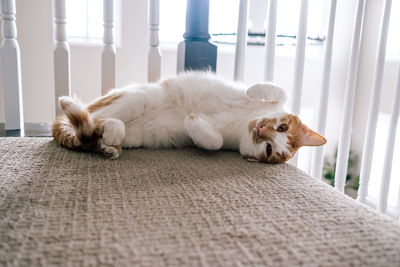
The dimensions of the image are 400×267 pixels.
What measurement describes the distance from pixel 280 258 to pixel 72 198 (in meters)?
0.40

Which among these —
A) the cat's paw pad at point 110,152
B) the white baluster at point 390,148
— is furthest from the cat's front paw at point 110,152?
the white baluster at point 390,148

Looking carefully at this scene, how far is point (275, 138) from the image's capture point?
1013mm

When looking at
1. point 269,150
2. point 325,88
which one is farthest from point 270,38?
point 269,150

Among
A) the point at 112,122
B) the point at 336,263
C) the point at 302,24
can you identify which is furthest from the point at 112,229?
the point at 302,24

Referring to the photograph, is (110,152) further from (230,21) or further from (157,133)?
(230,21)

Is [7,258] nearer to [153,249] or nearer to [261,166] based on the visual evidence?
[153,249]

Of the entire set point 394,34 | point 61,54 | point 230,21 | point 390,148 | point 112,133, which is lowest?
point 390,148

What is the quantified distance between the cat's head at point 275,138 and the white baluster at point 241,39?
0.38 metres

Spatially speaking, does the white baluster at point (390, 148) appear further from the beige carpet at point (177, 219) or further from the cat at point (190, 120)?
the beige carpet at point (177, 219)

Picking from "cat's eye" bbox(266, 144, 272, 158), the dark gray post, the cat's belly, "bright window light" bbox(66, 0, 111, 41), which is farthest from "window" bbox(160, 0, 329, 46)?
"cat's eye" bbox(266, 144, 272, 158)

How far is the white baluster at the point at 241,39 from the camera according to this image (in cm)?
131

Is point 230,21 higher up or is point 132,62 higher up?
point 230,21

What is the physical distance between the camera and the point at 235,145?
112 centimetres

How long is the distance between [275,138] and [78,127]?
608mm
